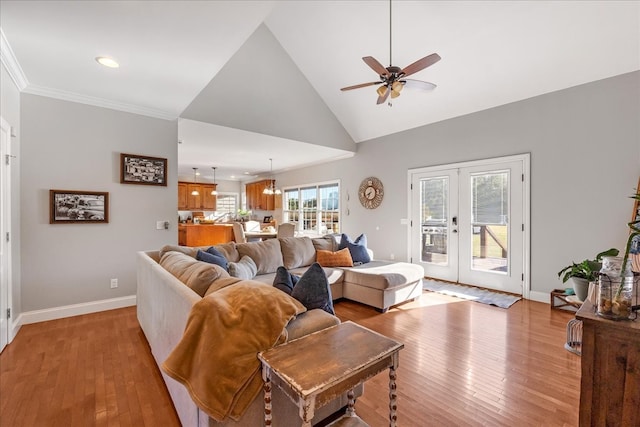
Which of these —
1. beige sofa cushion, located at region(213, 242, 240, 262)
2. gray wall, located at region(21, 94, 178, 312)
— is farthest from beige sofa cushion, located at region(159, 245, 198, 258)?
gray wall, located at region(21, 94, 178, 312)

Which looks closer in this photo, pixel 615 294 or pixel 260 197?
pixel 615 294

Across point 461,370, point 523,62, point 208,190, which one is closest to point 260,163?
point 208,190

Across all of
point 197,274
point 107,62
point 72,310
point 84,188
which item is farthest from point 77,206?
point 197,274

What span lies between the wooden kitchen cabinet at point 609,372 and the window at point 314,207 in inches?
239

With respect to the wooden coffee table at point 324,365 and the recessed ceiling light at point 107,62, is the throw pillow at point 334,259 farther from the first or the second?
the recessed ceiling light at point 107,62

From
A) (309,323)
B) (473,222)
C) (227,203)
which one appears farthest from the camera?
(227,203)

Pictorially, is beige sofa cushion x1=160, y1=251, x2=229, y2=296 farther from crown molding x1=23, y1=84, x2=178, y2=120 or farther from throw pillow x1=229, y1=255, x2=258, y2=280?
crown molding x1=23, y1=84, x2=178, y2=120

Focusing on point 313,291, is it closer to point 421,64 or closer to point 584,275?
point 584,275

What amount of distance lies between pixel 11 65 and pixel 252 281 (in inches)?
123

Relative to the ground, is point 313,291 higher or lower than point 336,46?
lower

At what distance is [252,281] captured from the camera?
5.10ft

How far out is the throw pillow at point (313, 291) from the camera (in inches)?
68.4

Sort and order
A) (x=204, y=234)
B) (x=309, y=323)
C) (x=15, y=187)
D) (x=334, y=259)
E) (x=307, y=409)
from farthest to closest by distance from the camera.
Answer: (x=204, y=234) → (x=334, y=259) → (x=15, y=187) → (x=309, y=323) → (x=307, y=409)

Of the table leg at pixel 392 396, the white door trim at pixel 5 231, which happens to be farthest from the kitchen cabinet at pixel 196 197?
the table leg at pixel 392 396
